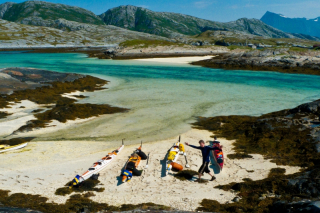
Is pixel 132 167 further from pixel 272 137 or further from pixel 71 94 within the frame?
pixel 71 94

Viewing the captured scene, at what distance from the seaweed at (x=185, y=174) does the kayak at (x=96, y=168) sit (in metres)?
5.76

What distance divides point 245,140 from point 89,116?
19.6 m

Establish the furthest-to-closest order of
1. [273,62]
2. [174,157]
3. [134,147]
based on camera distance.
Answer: [273,62] → [134,147] → [174,157]

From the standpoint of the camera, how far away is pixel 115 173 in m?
18.1

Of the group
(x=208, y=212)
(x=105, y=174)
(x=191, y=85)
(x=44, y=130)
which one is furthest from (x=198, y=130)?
(x=191, y=85)

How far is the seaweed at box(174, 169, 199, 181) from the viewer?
17112mm

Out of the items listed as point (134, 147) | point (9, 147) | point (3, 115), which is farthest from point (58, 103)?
point (134, 147)

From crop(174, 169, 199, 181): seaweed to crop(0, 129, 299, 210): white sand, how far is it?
1.53ft

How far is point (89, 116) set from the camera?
1226 inches

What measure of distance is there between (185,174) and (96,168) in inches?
266

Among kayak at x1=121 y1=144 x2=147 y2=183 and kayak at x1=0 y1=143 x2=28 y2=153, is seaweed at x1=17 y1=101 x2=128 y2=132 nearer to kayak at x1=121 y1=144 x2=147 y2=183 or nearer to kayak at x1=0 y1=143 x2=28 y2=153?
kayak at x1=0 y1=143 x2=28 y2=153

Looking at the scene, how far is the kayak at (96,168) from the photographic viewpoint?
1623 cm

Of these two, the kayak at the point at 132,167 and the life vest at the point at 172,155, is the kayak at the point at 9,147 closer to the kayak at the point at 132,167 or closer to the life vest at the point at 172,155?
the kayak at the point at 132,167

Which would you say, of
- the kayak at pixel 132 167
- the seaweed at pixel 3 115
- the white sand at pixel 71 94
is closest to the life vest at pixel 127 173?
the kayak at pixel 132 167
